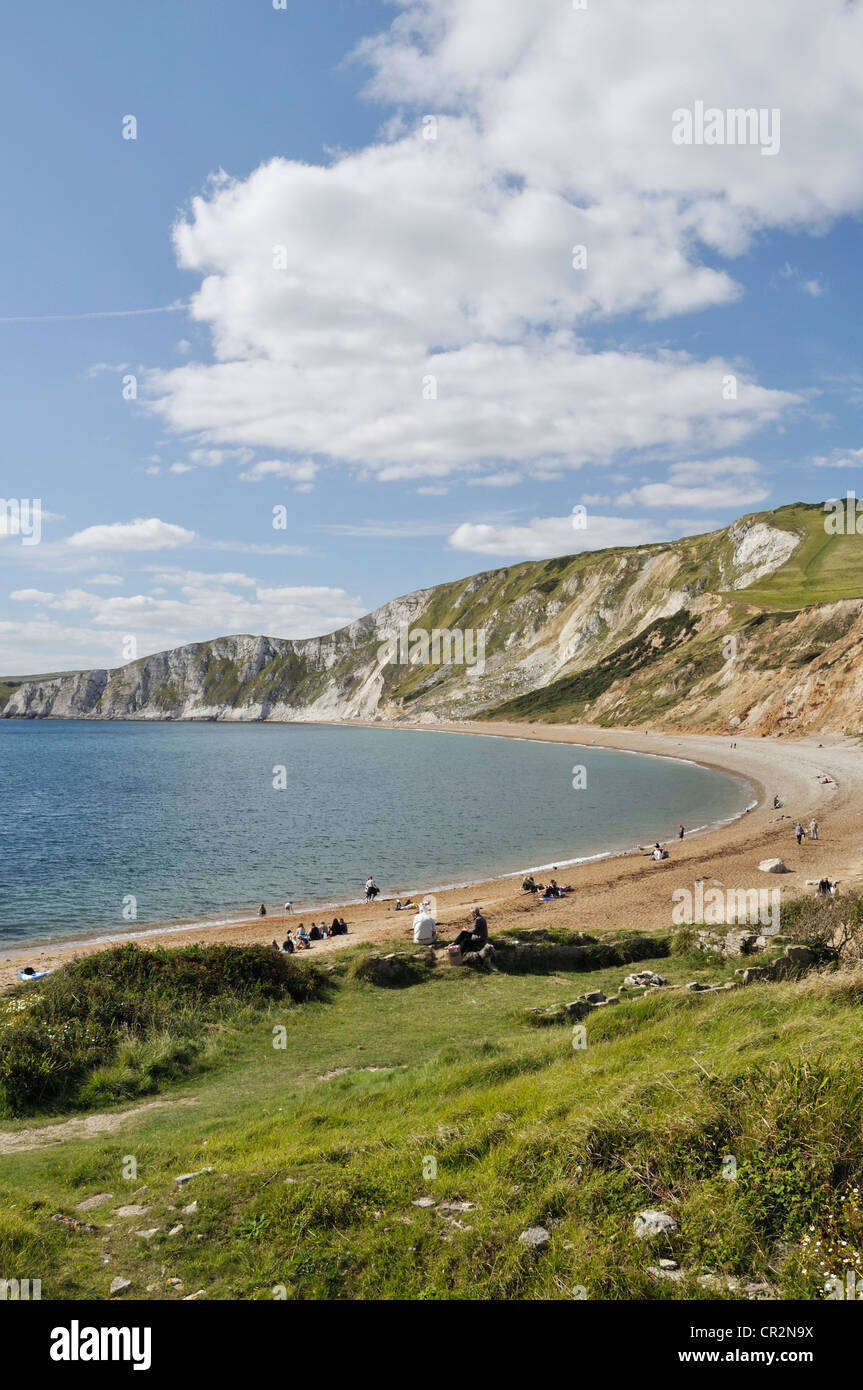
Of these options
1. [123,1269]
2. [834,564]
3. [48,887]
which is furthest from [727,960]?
[834,564]

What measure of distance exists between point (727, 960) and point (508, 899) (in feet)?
59.9

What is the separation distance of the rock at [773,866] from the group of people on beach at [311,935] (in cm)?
2260

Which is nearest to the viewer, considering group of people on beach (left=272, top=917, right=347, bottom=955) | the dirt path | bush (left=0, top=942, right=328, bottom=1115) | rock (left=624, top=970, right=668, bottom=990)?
Result: the dirt path

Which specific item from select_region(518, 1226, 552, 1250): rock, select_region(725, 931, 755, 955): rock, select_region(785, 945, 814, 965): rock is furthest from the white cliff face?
select_region(518, 1226, 552, 1250): rock

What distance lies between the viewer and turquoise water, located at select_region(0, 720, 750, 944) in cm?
4078

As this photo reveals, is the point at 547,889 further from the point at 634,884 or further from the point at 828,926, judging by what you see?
the point at 828,926

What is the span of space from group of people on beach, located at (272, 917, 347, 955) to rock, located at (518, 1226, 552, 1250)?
22.6m

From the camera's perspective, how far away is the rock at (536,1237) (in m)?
6.71

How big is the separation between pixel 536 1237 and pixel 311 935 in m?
25.5

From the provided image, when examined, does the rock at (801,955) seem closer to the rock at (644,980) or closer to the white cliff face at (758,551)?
the rock at (644,980)

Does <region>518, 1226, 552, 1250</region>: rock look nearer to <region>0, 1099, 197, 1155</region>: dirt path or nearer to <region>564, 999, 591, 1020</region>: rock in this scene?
<region>0, 1099, 197, 1155</region>: dirt path

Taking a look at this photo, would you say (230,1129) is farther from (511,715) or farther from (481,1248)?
(511,715)

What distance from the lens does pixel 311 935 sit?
3100 centimetres

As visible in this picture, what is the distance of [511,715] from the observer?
632 ft
